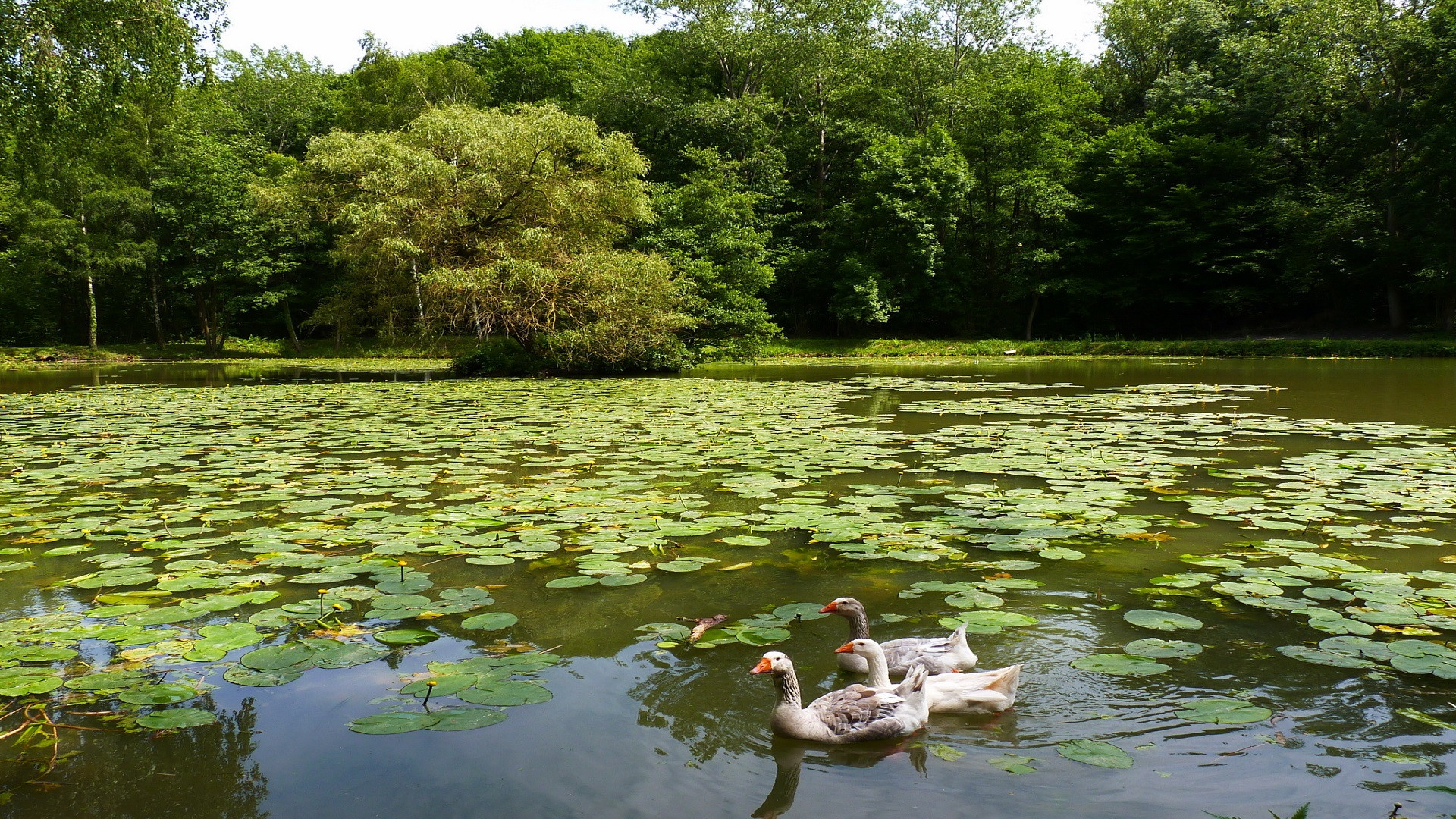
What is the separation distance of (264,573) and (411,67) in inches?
1483

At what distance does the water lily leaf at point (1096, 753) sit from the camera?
221 cm

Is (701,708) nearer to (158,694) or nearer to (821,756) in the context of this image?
(821,756)

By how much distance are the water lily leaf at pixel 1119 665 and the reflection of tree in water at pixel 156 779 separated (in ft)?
8.35

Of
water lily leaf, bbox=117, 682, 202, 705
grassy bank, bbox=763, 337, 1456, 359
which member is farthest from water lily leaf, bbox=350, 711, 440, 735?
grassy bank, bbox=763, 337, 1456, 359

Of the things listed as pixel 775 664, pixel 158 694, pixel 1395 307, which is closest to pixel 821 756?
pixel 775 664

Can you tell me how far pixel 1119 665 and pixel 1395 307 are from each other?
3204 cm

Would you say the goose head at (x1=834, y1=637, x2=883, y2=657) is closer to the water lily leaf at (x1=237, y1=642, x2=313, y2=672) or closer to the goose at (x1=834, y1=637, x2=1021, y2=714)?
the goose at (x1=834, y1=637, x2=1021, y2=714)

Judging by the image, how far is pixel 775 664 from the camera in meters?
2.44

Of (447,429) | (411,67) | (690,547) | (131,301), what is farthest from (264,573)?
(131,301)

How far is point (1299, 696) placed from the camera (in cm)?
260

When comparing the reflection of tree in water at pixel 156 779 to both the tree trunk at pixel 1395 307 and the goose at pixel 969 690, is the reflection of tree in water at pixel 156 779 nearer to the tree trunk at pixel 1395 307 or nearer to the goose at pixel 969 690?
the goose at pixel 969 690

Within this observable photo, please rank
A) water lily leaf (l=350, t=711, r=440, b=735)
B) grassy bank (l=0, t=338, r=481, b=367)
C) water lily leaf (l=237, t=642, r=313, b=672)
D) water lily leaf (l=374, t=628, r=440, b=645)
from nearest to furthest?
1. water lily leaf (l=350, t=711, r=440, b=735)
2. water lily leaf (l=237, t=642, r=313, b=672)
3. water lily leaf (l=374, t=628, r=440, b=645)
4. grassy bank (l=0, t=338, r=481, b=367)

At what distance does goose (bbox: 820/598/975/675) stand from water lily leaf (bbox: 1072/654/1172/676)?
15.1 inches

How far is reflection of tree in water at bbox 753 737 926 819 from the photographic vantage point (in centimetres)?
221
